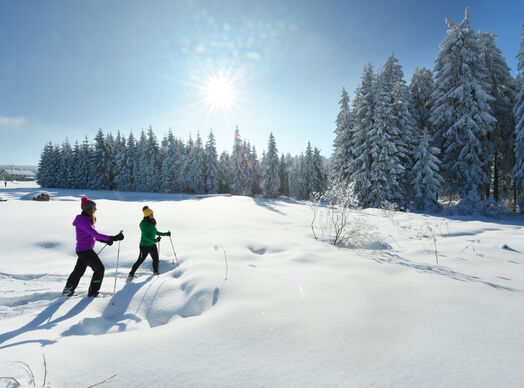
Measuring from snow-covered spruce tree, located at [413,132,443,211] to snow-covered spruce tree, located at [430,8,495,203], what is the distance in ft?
5.58

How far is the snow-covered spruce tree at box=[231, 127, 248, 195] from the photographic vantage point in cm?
3988

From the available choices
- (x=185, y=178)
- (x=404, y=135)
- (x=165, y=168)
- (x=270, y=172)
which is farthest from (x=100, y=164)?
(x=404, y=135)

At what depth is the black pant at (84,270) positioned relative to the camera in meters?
3.81

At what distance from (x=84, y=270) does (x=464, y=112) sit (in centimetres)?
2288

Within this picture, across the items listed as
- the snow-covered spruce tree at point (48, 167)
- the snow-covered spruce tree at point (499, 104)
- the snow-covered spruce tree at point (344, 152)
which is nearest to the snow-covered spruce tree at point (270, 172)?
the snow-covered spruce tree at point (344, 152)

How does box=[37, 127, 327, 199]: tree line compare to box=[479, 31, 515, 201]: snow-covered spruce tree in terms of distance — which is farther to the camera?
box=[37, 127, 327, 199]: tree line

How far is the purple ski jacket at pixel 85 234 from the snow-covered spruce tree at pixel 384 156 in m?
17.8

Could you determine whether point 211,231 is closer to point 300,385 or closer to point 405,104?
point 300,385

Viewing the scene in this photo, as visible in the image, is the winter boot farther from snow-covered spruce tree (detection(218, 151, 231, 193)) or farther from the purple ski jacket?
snow-covered spruce tree (detection(218, 151, 231, 193))

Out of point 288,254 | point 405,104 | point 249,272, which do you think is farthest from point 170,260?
point 405,104

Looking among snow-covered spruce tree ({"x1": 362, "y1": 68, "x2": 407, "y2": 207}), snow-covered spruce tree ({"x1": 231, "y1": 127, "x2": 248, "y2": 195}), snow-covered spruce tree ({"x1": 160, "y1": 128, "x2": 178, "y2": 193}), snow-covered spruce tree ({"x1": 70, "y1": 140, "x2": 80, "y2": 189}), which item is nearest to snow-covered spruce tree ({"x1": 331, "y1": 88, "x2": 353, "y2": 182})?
snow-covered spruce tree ({"x1": 362, "y1": 68, "x2": 407, "y2": 207})

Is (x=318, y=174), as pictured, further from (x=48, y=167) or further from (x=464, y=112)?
(x=48, y=167)

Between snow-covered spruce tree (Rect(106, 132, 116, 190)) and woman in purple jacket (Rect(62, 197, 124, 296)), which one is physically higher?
snow-covered spruce tree (Rect(106, 132, 116, 190))

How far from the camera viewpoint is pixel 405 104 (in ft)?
60.0
